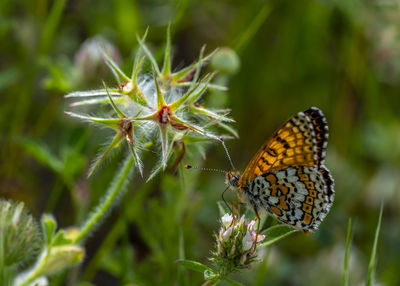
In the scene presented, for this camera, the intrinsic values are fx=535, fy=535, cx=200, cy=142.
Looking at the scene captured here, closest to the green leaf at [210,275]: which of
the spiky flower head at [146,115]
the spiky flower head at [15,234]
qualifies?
A: the spiky flower head at [146,115]

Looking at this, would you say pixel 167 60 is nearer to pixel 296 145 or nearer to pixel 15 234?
pixel 296 145

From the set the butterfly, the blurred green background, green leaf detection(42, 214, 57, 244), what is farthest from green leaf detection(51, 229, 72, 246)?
the butterfly

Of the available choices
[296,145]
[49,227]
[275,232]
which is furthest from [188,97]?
[49,227]

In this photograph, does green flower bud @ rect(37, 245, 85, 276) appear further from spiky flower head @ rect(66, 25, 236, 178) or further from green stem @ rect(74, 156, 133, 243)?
spiky flower head @ rect(66, 25, 236, 178)

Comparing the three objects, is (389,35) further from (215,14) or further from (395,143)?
(215,14)

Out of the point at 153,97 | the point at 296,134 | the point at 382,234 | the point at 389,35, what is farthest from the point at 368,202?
the point at 153,97

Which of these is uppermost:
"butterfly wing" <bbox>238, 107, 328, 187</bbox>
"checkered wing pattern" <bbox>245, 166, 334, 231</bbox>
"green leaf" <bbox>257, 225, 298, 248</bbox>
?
"butterfly wing" <bbox>238, 107, 328, 187</bbox>

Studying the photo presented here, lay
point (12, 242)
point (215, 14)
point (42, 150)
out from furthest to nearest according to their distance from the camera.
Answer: point (215, 14), point (42, 150), point (12, 242)
